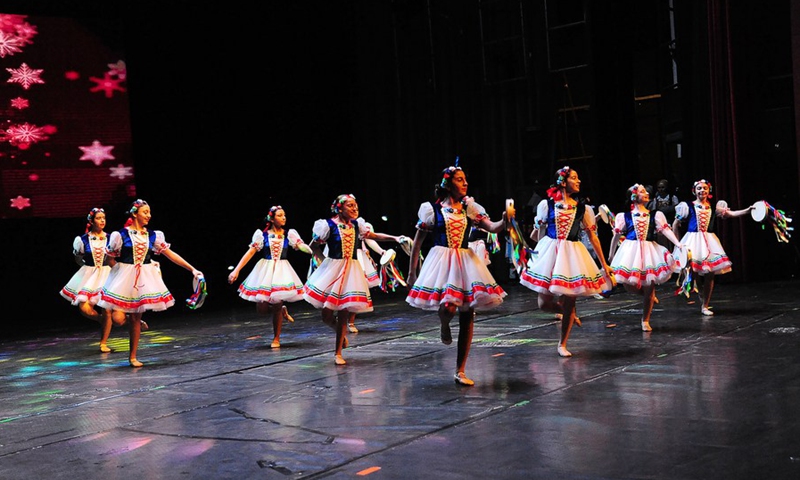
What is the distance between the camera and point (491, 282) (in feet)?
19.4

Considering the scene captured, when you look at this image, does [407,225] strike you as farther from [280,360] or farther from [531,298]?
[280,360]

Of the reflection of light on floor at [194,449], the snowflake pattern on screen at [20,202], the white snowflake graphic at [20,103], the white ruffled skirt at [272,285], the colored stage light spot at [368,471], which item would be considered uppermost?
the white snowflake graphic at [20,103]

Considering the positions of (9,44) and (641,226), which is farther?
(9,44)

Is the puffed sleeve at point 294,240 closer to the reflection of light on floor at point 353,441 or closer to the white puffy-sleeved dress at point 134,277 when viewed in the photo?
the white puffy-sleeved dress at point 134,277

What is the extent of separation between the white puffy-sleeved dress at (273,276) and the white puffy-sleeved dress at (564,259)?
8.67 feet

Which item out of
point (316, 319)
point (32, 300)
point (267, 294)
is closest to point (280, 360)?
point (267, 294)

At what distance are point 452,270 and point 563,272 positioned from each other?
117 centimetres

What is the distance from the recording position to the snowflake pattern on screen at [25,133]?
11.9m

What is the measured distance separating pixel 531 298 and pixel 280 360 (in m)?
5.55

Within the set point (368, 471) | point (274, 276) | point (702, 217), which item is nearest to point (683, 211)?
point (702, 217)

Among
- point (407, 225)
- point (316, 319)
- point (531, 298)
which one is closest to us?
point (316, 319)

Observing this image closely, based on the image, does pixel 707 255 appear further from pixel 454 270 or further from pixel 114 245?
pixel 114 245

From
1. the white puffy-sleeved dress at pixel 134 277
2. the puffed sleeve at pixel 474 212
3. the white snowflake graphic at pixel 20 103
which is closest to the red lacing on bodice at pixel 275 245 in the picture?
the white puffy-sleeved dress at pixel 134 277

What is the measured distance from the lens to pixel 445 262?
5.91 meters
